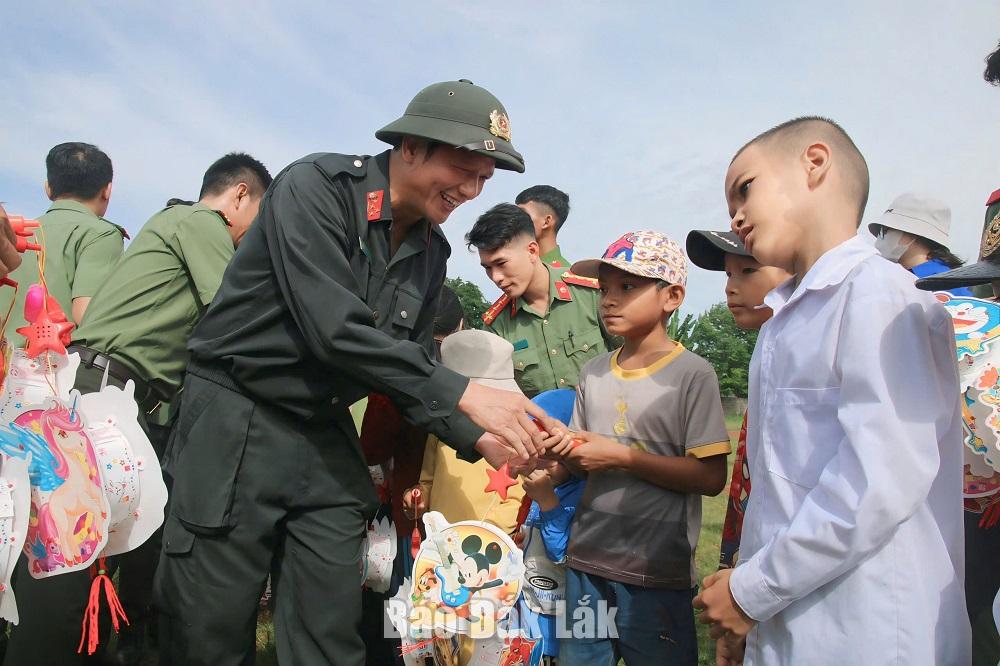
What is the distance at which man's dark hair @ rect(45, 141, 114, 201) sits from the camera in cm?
433

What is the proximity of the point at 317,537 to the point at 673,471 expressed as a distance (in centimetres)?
128

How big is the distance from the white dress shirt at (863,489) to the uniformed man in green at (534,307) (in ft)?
9.29

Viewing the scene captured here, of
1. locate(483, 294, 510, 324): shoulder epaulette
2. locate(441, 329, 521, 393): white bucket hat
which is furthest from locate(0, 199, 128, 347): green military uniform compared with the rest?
locate(483, 294, 510, 324): shoulder epaulette

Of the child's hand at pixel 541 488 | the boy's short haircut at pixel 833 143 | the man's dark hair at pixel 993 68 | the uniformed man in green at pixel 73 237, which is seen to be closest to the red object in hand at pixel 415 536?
the child's hand at pixel 541 488

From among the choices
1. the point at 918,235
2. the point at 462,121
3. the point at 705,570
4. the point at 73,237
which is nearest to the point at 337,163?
the point at 462,121

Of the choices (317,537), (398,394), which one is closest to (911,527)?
(398,394)

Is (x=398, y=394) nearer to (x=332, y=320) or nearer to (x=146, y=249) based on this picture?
(x=332, y=320)

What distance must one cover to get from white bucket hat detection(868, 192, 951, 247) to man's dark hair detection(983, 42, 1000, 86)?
7.28 ft

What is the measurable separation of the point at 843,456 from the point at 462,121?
5.36 feet

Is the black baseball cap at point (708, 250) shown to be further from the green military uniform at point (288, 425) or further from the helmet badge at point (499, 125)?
the green military uniform at point (288, 425)

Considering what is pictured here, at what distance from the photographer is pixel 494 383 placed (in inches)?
128

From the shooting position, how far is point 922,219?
3975 mm

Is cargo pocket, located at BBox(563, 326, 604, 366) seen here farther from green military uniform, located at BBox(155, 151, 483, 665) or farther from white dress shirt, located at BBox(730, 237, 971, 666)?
white dress shirt, located at BBox(730, 237, 971, 666)

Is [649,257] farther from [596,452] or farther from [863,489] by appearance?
[863,489]
